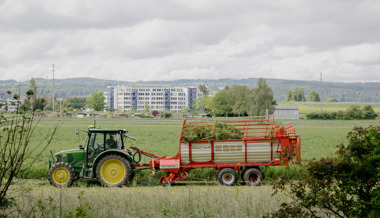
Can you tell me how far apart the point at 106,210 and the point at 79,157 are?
6.58 m

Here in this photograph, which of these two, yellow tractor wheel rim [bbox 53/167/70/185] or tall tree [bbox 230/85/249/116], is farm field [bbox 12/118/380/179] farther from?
tall tree [bbox 230/85/249/116]

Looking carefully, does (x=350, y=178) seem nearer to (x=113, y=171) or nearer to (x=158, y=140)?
(x=113, y=171)

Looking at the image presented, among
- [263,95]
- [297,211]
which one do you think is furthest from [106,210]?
[263,95]

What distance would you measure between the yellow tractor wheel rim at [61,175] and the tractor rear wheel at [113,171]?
115 centimetres

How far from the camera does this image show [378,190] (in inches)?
239

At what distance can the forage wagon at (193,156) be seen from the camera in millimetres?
14398

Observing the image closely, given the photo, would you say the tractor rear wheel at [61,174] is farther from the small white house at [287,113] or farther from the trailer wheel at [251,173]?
the small white house at [287,113]

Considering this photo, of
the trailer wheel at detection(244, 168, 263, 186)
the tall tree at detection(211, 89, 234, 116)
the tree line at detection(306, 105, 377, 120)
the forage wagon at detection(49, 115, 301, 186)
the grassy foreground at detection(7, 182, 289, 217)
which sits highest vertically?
the tall tree at detection(211, 89, 234, 116)

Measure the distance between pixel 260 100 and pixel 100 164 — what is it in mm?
124770

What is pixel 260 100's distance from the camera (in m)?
136

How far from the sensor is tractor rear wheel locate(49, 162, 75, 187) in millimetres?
14297

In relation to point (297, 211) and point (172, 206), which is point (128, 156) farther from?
point (297, 211)

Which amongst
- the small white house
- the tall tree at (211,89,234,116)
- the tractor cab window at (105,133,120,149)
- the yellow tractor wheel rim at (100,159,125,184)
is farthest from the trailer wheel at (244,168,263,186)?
the tall tree at (211,89,234,116)

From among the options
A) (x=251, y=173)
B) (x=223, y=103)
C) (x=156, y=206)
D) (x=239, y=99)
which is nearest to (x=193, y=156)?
(x=251, y=173)
